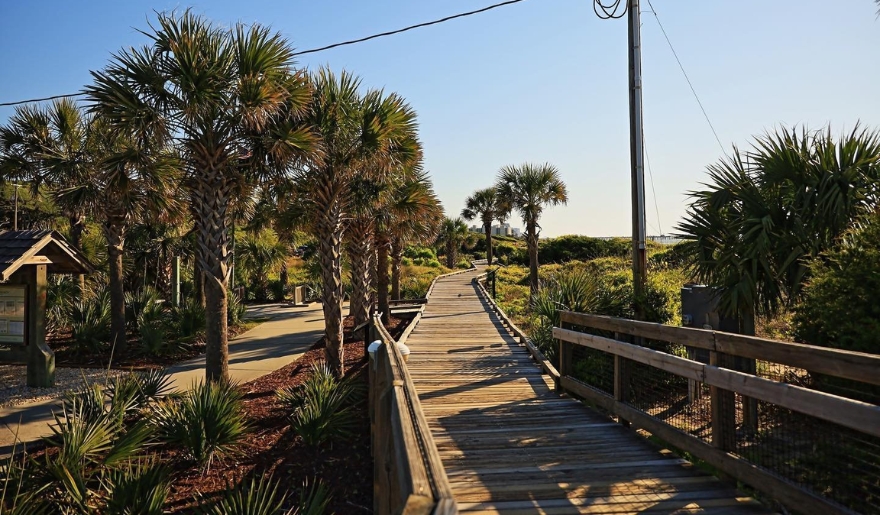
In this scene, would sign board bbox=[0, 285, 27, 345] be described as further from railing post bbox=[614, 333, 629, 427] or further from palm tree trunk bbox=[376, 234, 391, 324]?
railing post bbox=[614, 333, 629, 427]

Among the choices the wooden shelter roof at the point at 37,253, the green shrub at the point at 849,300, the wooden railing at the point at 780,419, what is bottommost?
the wooden railing at the point at 780,419

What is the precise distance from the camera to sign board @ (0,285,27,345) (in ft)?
35.3

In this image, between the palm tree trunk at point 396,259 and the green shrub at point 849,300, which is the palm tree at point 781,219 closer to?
the green shrub at point 849,300

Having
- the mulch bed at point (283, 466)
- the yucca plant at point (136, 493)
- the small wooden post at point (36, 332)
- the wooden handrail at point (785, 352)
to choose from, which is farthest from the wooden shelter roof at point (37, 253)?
the wooden handrail at point (785, 352)

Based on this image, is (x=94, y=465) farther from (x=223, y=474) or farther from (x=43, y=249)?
(x=43, y=249)

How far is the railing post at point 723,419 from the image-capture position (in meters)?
4.27

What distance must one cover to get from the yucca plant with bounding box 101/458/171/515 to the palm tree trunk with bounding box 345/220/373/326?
1001 centimetres

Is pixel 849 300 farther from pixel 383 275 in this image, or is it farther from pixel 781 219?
pixel 383 275

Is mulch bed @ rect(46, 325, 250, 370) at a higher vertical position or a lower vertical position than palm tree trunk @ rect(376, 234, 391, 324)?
lower

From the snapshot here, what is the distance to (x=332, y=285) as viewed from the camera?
11047 millimetres

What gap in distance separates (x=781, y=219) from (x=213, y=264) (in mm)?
8479

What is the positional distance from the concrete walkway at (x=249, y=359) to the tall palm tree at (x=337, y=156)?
2.33 meters

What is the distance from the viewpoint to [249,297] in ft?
93.6

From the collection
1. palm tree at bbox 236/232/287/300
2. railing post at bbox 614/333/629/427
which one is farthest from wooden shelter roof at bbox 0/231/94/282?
palm tree at bbox 236/232/287/300
